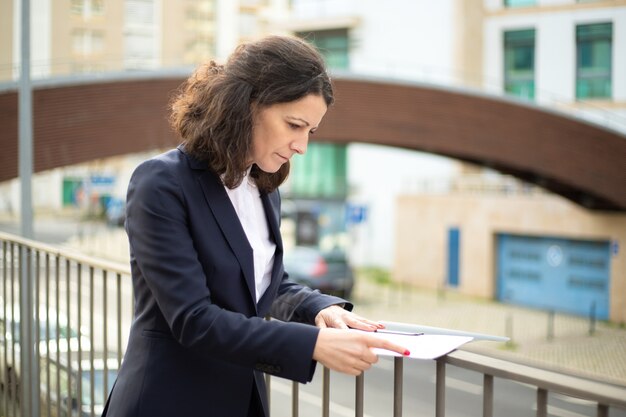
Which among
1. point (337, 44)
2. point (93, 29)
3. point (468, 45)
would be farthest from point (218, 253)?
point (337, 44)

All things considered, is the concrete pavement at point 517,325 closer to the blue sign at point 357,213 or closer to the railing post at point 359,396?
the blue sign at point 357,213

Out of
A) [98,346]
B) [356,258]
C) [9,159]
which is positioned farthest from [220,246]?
[356,258]

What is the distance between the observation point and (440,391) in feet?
5.04

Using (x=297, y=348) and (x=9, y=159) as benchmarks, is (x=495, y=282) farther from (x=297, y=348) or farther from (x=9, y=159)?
(x=297, y=348)

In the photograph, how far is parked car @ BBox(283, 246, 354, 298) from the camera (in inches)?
738

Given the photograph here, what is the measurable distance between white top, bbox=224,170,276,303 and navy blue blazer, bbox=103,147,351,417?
0.04 meters

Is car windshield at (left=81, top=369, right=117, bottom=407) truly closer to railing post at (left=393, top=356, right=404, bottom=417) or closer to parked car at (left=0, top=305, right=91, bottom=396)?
parked car at (left=0, top=305, right=91, bottom=396)

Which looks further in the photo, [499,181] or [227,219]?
[499,181]

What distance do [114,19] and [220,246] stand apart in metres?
13.9

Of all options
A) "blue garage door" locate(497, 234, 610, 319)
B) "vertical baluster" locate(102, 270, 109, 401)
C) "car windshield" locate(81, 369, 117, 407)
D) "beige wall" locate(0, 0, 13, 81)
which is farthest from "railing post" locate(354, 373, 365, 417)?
"blue garage door" locate(497, 234, 610, 319)

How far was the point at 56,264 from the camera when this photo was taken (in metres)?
2.70

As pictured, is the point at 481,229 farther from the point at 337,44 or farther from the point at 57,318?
the point at 57,318

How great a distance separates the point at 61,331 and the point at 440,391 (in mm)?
1647

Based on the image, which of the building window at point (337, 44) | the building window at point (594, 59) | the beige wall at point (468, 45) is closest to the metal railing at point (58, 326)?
the building window at point (594, 59)
